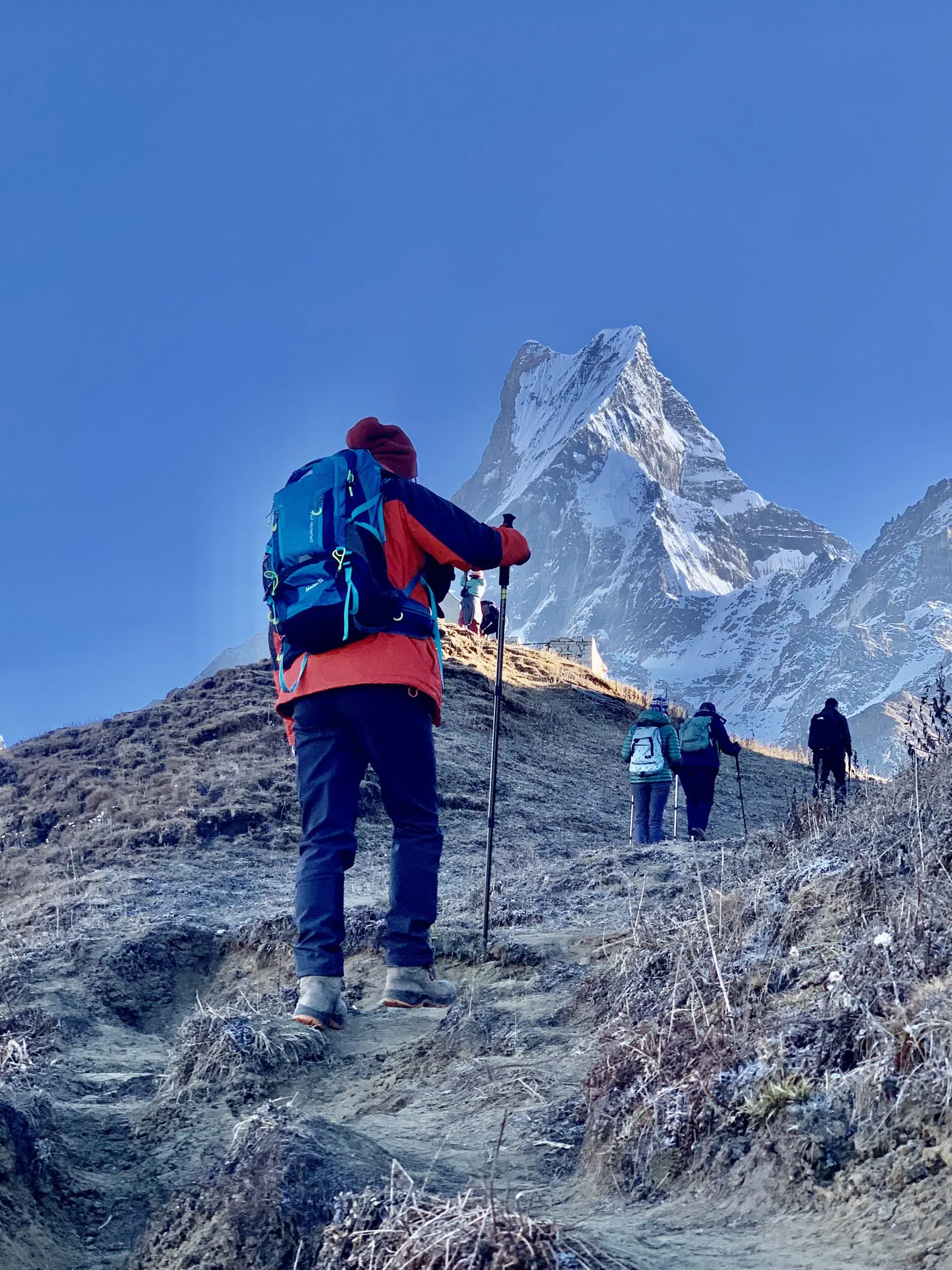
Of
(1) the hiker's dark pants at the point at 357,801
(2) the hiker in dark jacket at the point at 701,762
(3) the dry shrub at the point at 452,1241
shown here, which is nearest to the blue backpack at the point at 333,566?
(1) the hiker's dark pants at the point at 357,801

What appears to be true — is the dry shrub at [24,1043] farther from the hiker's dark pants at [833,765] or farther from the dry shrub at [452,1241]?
the hiker's dark pants at [833,765]

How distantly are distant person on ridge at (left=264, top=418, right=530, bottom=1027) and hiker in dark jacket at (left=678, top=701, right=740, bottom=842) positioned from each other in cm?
800

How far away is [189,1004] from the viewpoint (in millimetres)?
4766

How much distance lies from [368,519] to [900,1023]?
231cm

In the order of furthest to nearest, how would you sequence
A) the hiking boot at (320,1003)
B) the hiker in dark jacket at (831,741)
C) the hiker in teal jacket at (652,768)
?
the hiker in dark jacket at (831,741) → the hiker in teal jacket at (652,768) → the hiking boot at (320,1003)

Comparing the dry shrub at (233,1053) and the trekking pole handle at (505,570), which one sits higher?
the trekking pole handle at (505,570)

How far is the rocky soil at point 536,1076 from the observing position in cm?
186

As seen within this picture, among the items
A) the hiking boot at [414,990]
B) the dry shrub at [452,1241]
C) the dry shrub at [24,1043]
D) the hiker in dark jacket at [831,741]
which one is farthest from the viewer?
the hiker in dark jacket at [831,741]

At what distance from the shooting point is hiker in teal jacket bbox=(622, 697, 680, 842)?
1048 cm

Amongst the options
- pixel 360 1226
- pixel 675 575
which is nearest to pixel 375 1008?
pixel 360 1226

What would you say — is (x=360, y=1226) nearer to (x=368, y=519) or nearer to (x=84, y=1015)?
(x=368, y=519)

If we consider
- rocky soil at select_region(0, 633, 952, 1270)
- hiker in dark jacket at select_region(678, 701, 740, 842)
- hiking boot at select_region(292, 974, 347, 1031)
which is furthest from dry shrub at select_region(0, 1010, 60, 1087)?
hiker in dark jacket at select_region(678, 701, 740, 842)

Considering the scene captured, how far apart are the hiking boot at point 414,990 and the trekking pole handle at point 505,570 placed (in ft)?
4.93

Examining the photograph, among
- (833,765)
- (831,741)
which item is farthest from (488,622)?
(831,741)
